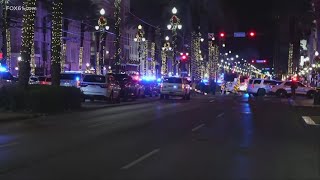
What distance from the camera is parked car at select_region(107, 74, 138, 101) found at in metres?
40.3

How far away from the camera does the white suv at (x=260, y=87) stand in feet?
201

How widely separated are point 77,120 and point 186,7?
7026 centimetres

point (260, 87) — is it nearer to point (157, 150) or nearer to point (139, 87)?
point (139, 87)

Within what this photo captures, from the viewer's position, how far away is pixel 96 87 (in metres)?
36.1

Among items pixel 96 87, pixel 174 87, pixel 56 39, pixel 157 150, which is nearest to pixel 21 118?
pixel 56 39

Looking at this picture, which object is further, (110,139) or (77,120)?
(77,120)

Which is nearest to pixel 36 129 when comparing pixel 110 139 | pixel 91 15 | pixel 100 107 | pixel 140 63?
pixel 110 139

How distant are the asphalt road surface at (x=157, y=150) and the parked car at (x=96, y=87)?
45.5 ft

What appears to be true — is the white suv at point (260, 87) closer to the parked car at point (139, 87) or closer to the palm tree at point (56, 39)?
the parked car at point (139, 87)

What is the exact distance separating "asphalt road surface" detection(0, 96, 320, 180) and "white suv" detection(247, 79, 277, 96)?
3926 centimetres

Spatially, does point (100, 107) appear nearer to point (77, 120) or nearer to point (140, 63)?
point (77, 120)

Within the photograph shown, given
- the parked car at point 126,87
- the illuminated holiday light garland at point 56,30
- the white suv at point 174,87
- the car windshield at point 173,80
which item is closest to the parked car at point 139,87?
the parked car at point 126,87

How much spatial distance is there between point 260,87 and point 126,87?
24627 millimetres

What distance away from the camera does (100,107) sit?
32281mm
